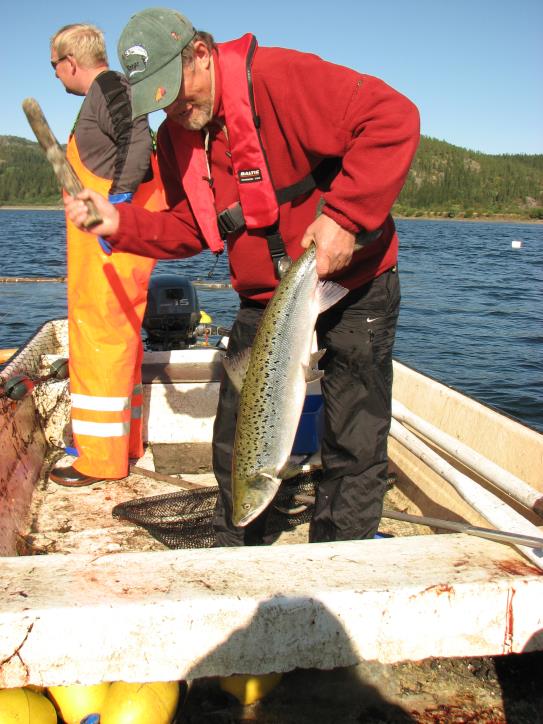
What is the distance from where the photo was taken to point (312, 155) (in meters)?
→ 2.96

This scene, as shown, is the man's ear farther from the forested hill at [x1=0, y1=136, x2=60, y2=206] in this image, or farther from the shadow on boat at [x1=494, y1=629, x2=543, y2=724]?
the forested hill at [x1=0, y1=136, x2=60, y2=206]

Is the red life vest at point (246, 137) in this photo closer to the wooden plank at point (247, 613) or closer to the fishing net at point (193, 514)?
the wooden plank at point (247, 613)

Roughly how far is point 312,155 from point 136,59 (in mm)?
843

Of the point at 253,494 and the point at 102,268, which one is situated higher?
the point at 102,268

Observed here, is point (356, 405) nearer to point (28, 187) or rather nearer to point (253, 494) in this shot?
point (253, 494)

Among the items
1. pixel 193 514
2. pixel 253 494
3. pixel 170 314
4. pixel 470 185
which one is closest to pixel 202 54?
pixel 253 494

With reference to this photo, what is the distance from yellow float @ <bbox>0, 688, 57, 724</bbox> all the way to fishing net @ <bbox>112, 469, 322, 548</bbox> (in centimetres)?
144

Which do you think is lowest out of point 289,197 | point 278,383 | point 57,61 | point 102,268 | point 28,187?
point 278,383

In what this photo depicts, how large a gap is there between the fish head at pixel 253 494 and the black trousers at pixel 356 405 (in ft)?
2.04

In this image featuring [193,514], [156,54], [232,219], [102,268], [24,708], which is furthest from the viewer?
[102,268]

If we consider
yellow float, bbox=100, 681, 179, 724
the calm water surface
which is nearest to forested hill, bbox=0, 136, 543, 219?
the calm water surface

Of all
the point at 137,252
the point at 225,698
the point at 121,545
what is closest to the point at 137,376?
the point at 121,545

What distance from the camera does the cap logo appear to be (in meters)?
2.71

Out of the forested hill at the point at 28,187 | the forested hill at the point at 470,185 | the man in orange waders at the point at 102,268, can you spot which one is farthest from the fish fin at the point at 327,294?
the forested hill at the point at 28,187
